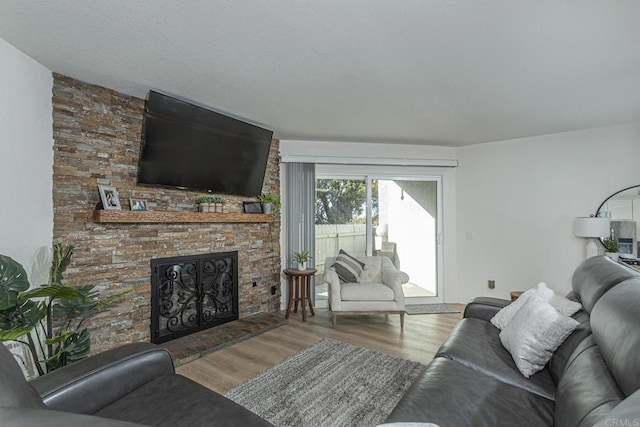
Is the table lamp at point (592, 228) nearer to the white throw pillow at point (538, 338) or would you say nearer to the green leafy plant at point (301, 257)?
the white throw pillow at point (538, 338)

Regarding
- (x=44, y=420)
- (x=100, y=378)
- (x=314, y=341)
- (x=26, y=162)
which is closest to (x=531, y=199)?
(x=314, y=341)

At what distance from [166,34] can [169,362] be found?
1880 millimetres

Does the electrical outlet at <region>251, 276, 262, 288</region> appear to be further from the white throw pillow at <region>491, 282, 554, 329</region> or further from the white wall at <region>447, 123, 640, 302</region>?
the white wall at <region>447, 123, 640, 302</region>

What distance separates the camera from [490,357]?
1.74 meters

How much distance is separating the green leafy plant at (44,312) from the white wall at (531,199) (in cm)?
443

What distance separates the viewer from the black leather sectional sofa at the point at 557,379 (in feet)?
3.43

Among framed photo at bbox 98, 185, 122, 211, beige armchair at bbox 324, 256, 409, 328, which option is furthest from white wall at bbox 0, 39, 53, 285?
beige armchair at bbox 324, 256, 409, 328

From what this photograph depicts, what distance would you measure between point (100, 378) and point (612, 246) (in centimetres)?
481

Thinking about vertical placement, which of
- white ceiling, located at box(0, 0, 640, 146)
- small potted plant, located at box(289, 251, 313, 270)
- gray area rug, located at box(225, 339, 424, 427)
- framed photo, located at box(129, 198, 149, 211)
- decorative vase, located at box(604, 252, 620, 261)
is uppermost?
white ceiling, located at box(0, 0, 640, 146)

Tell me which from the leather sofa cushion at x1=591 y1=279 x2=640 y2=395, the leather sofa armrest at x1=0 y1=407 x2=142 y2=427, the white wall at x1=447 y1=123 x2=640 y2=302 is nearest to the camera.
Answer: the leather sofa armrest at x1=0 y1=407 x2=142 y2=427

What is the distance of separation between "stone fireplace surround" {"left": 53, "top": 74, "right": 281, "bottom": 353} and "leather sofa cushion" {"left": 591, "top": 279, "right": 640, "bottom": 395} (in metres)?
3.22

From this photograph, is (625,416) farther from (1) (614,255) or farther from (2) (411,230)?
(2) (411,230)

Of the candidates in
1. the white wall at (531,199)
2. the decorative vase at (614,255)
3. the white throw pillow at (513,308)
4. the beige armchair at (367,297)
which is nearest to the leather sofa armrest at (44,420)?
the white throw pillow at (513,308)

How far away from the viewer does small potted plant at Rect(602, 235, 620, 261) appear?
349 centimetres
